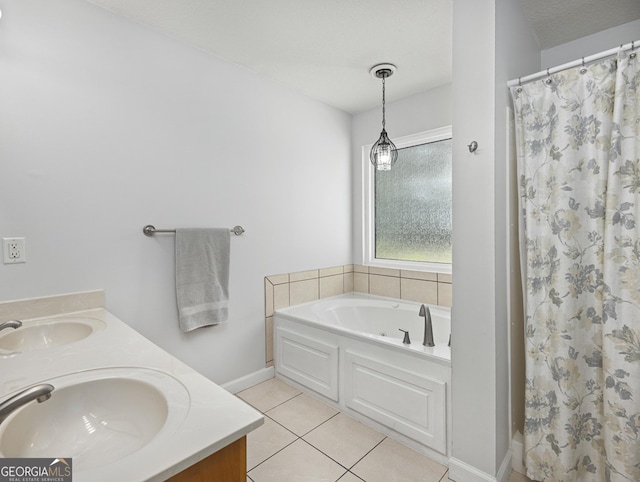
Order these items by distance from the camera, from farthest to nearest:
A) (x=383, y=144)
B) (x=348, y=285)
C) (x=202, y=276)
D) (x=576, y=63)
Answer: (x=348, y=285) → (x=383, y=144) → (x=202, y=276) → (x=576, y=63)

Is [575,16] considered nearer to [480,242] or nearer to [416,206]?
[480,242]

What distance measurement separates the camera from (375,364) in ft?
6.54

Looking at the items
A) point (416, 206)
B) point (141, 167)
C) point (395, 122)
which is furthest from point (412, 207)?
point (141, 167)

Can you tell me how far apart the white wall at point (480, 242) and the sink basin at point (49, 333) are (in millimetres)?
1664

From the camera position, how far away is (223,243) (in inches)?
89.4

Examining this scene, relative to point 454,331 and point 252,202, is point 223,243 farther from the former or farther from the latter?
point 454,331

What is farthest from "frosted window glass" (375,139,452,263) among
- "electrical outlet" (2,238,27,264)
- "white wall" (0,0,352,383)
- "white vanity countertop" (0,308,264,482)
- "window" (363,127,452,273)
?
"electrical outlet" (2,238,27,264)

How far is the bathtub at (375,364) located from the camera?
175cm

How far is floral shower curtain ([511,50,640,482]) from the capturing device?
126 cm

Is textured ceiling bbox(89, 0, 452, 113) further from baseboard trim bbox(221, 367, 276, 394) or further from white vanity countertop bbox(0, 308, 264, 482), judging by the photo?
baseboard trim bbox(221, 367, 276, 394)

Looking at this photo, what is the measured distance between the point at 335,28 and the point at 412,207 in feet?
5.39

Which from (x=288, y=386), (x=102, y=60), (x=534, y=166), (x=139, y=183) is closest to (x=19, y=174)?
(x=139, y=183)

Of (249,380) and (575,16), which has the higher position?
(575,16)

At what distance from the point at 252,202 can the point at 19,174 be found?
1317mm
